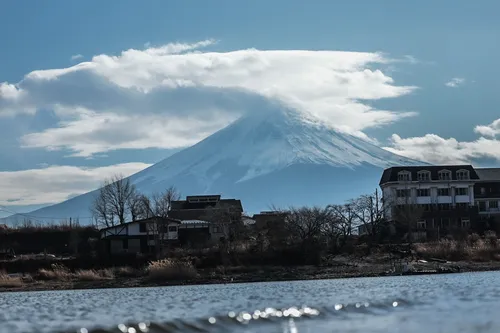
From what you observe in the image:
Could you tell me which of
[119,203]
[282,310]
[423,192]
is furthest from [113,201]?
[282,310]

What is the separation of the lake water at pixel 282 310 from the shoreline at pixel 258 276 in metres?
11.2

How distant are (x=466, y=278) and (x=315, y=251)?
17.3 metres

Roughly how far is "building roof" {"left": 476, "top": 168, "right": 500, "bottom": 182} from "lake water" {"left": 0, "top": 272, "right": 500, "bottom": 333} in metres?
58.8

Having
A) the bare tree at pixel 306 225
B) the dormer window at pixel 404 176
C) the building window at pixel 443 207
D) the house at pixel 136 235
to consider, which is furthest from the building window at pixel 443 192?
the house at pixel 136 235

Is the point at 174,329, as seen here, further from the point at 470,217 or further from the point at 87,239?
the point at 470,217

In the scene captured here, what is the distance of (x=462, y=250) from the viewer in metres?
61.8

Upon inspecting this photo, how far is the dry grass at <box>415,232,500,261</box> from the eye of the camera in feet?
200

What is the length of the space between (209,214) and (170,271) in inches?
1362

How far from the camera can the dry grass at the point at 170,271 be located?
52406 millimetres

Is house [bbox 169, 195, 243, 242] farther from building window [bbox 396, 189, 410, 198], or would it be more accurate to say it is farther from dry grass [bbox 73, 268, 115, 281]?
dry grass [bbox 73, 268, 115, 281]

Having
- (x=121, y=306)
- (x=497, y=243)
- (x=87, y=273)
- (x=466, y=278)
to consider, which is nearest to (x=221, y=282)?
(x=87, y=273)

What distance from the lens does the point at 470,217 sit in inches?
3553

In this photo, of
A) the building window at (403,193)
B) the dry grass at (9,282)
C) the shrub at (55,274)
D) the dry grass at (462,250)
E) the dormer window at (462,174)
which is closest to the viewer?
the dry grass at (9,282)

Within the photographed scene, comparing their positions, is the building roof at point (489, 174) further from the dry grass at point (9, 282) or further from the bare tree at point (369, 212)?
the dry grass at point (9, 282)
